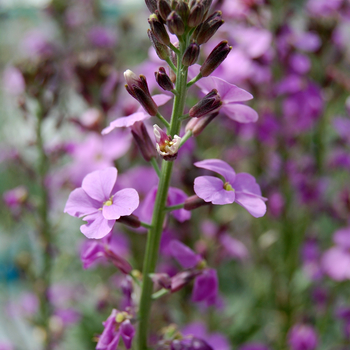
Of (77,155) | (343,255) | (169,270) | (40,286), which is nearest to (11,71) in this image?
(77,155)

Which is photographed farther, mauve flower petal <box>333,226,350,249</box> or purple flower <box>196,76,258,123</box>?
mauve flower petal <box>333,226,350,249</box>

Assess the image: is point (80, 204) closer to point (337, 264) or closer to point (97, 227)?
point (97, 227)

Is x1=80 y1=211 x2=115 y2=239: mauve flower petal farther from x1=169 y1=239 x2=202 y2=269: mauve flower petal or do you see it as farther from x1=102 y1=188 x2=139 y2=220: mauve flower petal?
x1=169 y1=239 x2=202 y2=269: mauve flower petal

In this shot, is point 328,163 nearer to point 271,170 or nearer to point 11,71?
point 271,170

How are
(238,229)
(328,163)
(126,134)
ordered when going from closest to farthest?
(126,134) < (328,163) < (238,229)

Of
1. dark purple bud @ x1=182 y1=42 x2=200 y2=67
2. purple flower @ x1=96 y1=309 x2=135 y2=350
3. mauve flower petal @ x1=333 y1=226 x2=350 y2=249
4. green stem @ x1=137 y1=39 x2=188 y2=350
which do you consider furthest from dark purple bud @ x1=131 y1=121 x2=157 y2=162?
mauve flower petal @ x1=333 y1=226 x2=350 y2=249

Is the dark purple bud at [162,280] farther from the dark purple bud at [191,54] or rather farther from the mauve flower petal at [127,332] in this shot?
the dark purple bud at [191,54]
